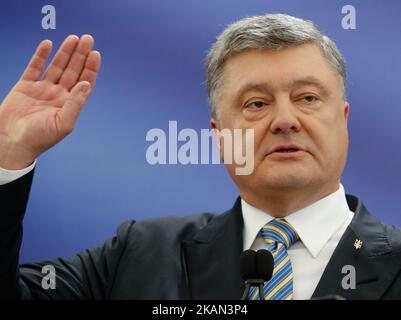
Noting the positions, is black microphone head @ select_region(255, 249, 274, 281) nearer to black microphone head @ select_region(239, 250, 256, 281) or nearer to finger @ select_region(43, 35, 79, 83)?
black microphone head @ select_region(239, 250, 256, 281)

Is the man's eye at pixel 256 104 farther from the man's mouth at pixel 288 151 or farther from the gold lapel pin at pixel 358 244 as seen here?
the gold lapel pin at pixel 358 244

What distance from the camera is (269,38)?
2.07 metres

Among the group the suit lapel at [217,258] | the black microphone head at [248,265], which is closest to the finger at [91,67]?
the suit lapel at [217,258]

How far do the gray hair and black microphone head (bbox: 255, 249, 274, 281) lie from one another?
2.46ft

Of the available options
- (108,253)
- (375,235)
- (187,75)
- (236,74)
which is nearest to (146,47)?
(187,75)

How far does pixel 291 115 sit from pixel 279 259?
39 centimetres

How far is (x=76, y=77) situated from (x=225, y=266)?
2.11 ft

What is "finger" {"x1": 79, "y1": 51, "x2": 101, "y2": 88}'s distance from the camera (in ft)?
6.33

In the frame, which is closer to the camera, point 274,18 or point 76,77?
point 76,77

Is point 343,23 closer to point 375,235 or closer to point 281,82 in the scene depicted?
point 281,82

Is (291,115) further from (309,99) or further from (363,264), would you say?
(363,264)

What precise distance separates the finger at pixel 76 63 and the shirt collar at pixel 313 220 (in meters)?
0.62

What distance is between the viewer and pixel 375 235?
77.4 inches

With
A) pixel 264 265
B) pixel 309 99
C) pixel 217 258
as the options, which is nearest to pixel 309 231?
pixel 217 258
